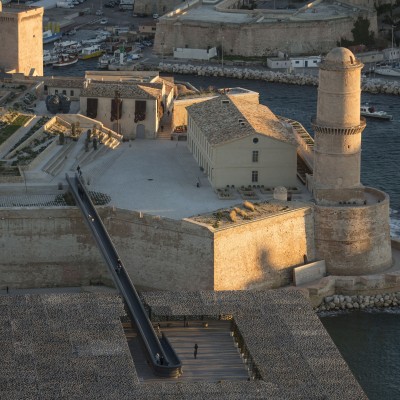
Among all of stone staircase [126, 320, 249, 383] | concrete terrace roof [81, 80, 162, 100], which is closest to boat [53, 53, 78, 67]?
→ concrete terrace roof [81, 80, 162, 100]

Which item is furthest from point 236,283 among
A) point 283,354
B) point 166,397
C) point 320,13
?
point 320,13

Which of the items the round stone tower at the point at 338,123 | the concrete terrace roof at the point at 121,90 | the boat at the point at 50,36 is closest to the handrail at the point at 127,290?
the round stone tower at the point at 338,123

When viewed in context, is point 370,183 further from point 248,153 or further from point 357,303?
point 357,303

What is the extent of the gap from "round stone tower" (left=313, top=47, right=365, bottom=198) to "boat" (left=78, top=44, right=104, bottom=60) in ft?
167

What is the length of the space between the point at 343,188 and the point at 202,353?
44.1ft

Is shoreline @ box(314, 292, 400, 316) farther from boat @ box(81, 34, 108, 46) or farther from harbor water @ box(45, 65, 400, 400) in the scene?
boat @ box(81, 34, 108, 46)

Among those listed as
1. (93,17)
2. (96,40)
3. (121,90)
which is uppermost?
(121,90)

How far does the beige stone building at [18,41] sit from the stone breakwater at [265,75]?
1856 centimetres

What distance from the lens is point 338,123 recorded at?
82.6 m

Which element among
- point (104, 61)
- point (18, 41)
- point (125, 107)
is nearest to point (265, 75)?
point (104, 61)

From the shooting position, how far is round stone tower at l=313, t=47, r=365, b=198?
8194cm

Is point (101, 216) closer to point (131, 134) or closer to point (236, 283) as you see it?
point (236, 283)

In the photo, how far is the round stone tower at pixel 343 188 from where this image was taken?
82.2m

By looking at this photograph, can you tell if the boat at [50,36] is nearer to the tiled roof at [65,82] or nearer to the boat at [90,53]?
the boat at [90,53]
